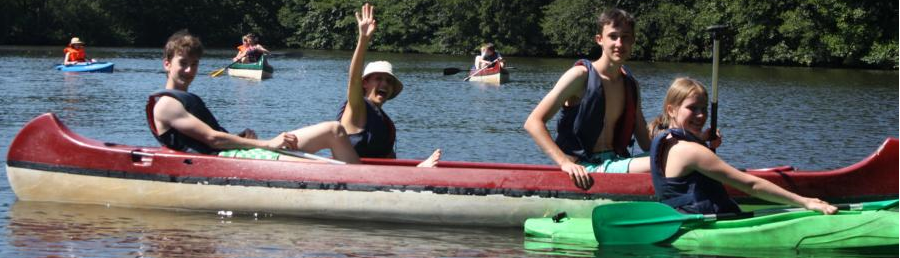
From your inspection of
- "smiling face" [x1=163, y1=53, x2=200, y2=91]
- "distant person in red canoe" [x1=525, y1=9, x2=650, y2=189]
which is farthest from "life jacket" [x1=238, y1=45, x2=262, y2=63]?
"distant person in red canoe" [x1=525, y1=9, x2=650, y2=189]

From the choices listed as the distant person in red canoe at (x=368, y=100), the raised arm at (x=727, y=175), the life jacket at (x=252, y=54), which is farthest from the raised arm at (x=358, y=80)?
the life jacket at (x=252, y=54)

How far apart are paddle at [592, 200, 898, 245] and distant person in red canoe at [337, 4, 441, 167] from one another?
4.75 ft

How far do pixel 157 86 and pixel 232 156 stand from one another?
19.4 meters

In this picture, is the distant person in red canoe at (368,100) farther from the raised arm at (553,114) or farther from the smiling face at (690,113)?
the smiling face at (690,113)

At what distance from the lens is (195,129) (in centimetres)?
861

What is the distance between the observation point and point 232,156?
8.83 m

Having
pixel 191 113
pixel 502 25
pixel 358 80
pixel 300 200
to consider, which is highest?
pixel 358 80

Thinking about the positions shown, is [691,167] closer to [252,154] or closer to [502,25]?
[252,154]

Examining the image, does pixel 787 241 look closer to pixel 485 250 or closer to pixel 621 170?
pixel 621 170

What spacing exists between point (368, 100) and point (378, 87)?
4.2 inches

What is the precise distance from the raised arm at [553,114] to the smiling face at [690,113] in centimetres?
81

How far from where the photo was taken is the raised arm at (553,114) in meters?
7.80

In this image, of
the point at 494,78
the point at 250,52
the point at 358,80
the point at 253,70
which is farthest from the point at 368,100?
the point at 250,52

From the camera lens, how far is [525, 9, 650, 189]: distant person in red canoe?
7824 mm
